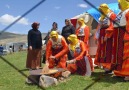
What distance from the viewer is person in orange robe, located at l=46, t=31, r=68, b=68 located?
6.32 metres

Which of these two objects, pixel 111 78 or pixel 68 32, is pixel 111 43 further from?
pixel 68 32

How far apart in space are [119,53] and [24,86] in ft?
5.50

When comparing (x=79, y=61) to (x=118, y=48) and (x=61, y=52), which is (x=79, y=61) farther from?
(x=118, y=48)

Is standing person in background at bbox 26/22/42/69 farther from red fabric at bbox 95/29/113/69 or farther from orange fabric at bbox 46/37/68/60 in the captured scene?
red fabric at bbox 95/29/113/69

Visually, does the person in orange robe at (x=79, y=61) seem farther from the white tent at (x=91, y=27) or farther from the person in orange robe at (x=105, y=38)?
the white tent at (x=91, y=27)

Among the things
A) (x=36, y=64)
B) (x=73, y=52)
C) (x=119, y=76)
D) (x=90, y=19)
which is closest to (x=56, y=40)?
(x=73, y=52)

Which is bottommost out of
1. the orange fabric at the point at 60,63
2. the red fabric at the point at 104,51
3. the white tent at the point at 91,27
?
the orange fabric at the point at 60,63

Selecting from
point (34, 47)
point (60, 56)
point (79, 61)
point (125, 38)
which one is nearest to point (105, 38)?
point (125, 38)

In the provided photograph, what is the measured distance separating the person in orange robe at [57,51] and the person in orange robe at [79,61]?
16 cm

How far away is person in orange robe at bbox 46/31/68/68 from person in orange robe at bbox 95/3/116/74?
2.09 feet

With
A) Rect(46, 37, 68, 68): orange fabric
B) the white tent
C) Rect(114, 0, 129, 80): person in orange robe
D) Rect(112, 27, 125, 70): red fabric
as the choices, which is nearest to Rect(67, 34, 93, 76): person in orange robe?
Rect(46, 37, 68, 68): orange fabric

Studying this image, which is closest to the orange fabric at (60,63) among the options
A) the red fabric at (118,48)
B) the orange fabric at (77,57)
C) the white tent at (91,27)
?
the orange fabric at (77,57)

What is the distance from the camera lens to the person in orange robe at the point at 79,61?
253 inches

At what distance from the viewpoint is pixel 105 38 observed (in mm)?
5961
